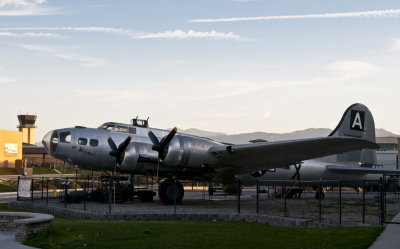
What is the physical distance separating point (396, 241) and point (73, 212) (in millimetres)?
14758

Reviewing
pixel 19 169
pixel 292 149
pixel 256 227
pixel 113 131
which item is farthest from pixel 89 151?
pixel 19 169

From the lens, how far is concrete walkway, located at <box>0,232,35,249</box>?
46.4ft

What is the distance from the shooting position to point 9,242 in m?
15.2

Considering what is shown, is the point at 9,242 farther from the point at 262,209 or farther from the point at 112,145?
the point at 262,209

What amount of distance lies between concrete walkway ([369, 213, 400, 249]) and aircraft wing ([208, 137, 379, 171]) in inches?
358

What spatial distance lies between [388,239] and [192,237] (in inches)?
220

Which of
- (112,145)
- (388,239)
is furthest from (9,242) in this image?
(112,145)

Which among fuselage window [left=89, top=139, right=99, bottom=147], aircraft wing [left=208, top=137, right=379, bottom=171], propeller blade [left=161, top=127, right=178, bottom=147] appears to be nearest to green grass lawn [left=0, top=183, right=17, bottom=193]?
fuselage window [left=89, top=139, right=99, bottom=147]

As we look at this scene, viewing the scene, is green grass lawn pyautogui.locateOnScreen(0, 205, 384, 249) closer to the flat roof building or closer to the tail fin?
the tail fin

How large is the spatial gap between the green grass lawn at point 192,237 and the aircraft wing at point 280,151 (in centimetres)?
953

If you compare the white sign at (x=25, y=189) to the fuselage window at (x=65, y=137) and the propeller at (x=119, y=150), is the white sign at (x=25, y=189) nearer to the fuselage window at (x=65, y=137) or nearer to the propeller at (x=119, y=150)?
the fuselage window at (x=65, y=137)

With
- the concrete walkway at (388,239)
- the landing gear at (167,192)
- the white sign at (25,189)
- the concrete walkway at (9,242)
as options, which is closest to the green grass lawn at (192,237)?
the concrete walkway at (388,239)

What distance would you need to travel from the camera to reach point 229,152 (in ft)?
92.7

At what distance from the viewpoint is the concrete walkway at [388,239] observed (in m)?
13.1
